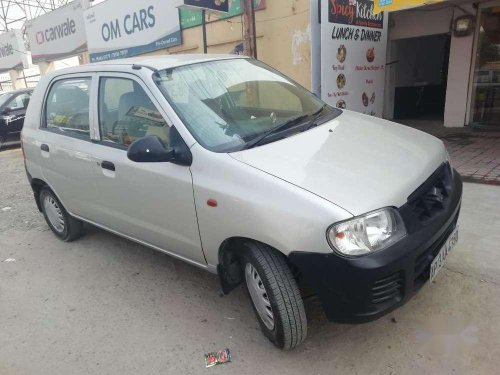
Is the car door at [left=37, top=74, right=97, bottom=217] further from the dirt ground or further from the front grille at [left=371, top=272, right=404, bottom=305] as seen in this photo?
the front grille at [left=371, top=272, right=404, bottom=305]

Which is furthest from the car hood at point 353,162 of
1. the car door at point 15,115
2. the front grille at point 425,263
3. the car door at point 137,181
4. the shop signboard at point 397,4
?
the car door at point 15,115

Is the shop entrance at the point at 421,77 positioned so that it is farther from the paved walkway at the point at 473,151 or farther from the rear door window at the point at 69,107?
the rear door window at the point at 69,107

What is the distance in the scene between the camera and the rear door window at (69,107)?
3.56 meters

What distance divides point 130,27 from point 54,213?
29.3ft

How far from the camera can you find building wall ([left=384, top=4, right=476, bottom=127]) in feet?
27.6

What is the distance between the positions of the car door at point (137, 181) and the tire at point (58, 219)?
88 centimetres

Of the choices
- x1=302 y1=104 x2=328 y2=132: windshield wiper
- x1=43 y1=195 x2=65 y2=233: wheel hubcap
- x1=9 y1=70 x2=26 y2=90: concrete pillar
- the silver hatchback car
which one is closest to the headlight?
the silver hatchback car

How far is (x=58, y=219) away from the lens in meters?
4.50

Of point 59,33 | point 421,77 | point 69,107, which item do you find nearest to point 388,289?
point 69,107

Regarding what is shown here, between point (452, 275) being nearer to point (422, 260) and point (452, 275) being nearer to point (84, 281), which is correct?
point (422, 260)

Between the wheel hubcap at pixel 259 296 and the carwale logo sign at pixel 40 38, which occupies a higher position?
the carwale logo sign at pixel 40 38

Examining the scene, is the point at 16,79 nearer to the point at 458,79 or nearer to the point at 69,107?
the point at 458,79

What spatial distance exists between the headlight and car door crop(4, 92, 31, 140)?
38.2 ft

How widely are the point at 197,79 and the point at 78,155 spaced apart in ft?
4.22
